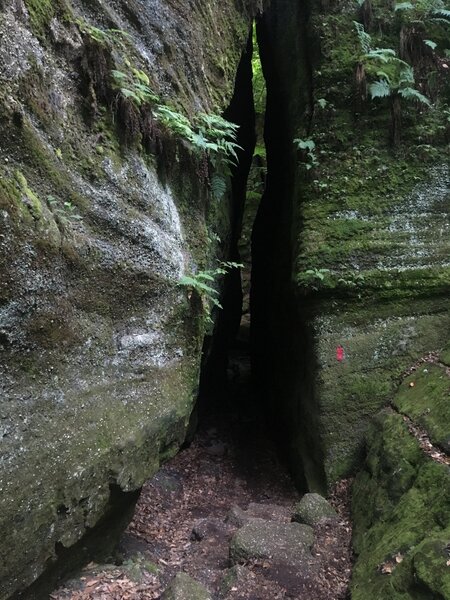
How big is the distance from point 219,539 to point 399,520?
87.0 inches

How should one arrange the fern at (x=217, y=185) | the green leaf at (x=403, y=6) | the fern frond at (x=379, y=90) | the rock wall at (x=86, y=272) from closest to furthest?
the rock wall at (x=86, y=272), the fern at (x=217, y=185), the fern frond at (x=379, y=90), the green leaf at (x=403, y=6)

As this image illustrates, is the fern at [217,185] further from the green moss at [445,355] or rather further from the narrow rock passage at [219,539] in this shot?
the narrow rock passage at [219,539]

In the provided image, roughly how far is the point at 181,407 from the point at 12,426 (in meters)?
2.49

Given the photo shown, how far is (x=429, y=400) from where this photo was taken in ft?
20.9

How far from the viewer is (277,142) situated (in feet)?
40.9

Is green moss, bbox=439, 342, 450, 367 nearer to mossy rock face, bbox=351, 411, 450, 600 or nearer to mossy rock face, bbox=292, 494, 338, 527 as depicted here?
mossy rock face, bbox=351, 411, 450, 600

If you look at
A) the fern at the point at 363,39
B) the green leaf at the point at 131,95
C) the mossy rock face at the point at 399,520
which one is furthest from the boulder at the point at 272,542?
the fern at the point at 363,39

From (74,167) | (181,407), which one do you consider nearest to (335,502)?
(181,407)

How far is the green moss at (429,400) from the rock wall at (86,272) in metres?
2.98

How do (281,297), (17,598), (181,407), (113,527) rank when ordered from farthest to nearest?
1. (281,297)
2. (181,407)
3. (113,527)
4. (17,598)

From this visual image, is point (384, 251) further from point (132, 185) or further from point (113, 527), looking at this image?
point (113, 527)

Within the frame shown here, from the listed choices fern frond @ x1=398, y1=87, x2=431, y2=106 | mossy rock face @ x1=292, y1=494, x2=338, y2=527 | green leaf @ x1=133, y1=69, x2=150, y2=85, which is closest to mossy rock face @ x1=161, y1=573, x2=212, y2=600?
A: mossy rock face @ x1=292, y1=494, x2=338, y2=527

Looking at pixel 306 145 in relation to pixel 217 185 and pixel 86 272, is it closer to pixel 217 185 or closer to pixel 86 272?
pixel 217 185

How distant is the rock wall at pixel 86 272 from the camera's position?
3.71m
